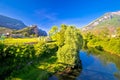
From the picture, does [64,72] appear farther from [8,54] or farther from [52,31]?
[52,31]

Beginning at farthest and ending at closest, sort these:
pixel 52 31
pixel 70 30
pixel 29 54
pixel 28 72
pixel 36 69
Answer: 1. pixel 52 31
2. pixel 70 30
3. pixel 29 54
4. pixel 36 69
5. pixel 28 72

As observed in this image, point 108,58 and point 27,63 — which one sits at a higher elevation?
point 27,63

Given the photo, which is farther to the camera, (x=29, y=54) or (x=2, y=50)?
(x=29, y=54)

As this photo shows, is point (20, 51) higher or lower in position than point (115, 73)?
higher

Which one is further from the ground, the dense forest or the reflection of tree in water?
the dense forest

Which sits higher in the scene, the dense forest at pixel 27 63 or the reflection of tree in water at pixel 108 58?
the dense forest at pixel 27 63

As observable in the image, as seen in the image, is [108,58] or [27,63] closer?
[27,63]

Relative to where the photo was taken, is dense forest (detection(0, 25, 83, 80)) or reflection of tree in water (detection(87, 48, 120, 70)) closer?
dense forest (detection(0, 25, 83, 80))

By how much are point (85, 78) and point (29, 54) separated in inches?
745

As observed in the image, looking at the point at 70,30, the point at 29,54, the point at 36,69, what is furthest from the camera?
the point at 70,30

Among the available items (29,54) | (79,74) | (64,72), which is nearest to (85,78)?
(79,74)

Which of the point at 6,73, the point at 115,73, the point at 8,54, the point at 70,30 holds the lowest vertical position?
the point at 115,73

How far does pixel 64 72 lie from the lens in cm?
5344

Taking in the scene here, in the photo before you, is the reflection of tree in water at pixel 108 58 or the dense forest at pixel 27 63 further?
the reflection of tree in water at pixel 108 58
